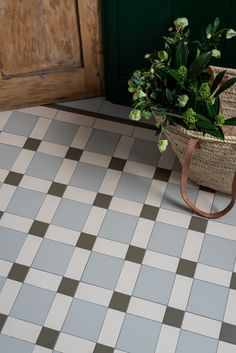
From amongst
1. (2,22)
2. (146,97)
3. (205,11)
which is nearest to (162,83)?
(146,97)

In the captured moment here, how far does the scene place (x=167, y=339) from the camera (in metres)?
2.50

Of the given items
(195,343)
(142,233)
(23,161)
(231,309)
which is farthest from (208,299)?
(23,161)

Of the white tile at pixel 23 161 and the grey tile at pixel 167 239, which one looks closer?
the grey tile at pixel 167 239

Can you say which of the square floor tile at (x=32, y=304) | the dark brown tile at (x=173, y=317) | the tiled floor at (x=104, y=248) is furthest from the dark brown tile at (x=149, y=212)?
the square floor tile at (x=32, y=304)

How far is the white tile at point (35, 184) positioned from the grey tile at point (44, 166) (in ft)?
0.09

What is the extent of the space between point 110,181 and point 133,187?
134 millimetres

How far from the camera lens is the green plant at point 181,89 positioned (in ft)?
7.97

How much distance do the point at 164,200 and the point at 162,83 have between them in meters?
0.70

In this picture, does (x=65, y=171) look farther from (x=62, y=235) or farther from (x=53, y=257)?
(x=53, y=257)

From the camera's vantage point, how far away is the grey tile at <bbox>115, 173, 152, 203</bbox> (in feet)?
9.75

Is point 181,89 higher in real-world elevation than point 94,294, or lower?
higher

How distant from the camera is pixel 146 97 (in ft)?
8.15

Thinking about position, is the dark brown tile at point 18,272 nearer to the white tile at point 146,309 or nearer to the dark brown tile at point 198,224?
the white tile at point 146,309

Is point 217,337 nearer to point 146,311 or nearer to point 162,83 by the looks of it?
point 146,311
